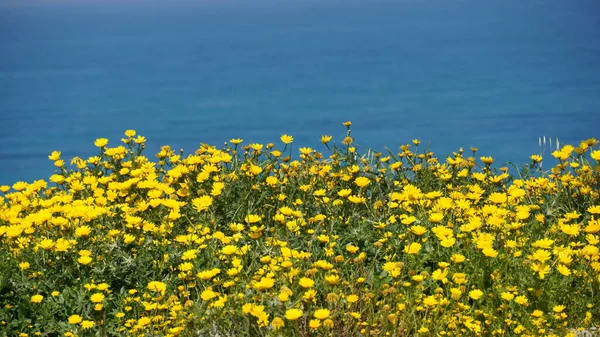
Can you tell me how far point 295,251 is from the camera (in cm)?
472

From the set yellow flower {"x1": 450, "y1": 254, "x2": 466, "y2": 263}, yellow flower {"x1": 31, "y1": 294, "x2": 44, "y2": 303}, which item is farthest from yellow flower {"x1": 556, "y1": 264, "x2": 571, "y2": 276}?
yellow flower {"x1": 31, "y1": 294, "x2": 44, "y2": 303}

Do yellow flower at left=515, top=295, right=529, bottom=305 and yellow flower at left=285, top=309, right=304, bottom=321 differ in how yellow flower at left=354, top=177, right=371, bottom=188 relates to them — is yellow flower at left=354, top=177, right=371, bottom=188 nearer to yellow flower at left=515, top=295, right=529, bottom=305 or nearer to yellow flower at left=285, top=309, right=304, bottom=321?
yellow flower at left=515, top=295, right=529, bottom=305

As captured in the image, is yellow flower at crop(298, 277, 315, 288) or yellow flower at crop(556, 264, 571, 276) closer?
yellow flower at crop(298, 277, 315, 288)

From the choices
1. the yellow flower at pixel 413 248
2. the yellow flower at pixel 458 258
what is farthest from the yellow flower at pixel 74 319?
the yellow flower at pixel 458 258

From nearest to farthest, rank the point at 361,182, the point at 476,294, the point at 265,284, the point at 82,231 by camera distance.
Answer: the point at 265,284 → the point at 476,294 → the point at 82,231 → the point at 361,182

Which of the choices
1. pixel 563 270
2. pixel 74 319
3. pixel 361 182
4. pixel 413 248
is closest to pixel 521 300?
pixel 563 270

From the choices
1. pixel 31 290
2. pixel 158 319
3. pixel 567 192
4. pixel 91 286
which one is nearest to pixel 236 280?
pixel 158 319

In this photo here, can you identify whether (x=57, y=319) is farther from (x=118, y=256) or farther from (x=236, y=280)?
(x=236, y=280)

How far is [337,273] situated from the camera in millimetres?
4793

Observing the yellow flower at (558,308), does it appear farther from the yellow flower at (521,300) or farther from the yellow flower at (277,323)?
the yellow flower at (277,323)

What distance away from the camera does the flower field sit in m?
4.44

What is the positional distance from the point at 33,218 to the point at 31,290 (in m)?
0.55

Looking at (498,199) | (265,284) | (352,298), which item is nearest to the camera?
(265,284)

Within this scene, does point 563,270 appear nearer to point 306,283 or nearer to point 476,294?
point 476,294
